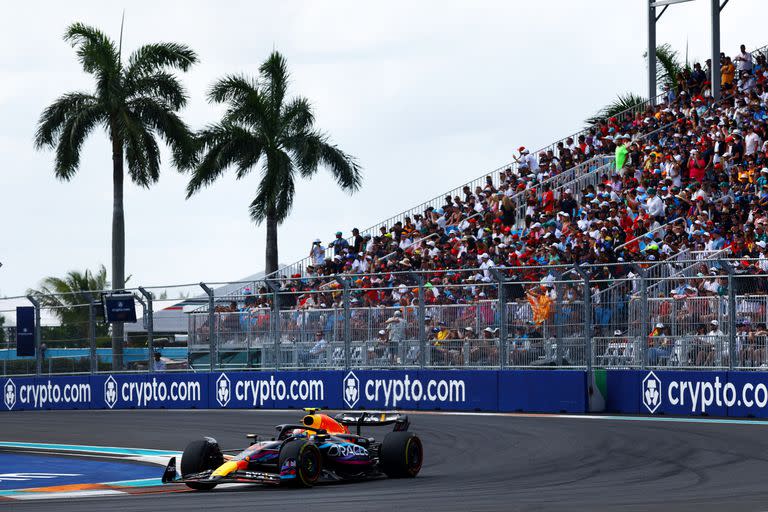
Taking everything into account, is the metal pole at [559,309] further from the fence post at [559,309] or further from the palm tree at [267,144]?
the palm tree at [267,144]

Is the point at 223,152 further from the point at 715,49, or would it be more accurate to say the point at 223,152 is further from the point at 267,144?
the point at 715,49

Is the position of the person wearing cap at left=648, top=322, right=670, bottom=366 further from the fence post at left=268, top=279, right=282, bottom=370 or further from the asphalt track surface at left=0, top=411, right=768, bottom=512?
the fence post at left=268, top=279, right=282, bottom=370

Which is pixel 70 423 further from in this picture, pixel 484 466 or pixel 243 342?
pixel 484 466

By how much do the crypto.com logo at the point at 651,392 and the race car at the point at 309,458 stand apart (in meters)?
8.97

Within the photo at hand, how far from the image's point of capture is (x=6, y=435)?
2292 centimetres

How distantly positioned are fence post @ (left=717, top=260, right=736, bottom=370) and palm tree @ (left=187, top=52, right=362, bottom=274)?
24777 millimetres

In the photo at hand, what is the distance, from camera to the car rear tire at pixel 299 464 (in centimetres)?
1320

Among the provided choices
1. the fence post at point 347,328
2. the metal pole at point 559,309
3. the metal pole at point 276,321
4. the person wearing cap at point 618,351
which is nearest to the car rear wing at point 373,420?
the person wearing cap at point 618,351

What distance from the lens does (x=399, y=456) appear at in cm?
1417

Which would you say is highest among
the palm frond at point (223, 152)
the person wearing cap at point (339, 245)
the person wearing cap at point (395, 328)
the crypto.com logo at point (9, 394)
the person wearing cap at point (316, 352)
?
the palm frond at point (223, 152)

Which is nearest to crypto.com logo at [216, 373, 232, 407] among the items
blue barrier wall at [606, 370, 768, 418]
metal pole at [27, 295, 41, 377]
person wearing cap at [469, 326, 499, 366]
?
metal pole at [27, 295, 41, 377]

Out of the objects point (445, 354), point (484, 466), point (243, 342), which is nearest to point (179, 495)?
point (484, 466)

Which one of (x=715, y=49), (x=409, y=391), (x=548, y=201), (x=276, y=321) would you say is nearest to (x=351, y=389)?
(x=409, y=391)

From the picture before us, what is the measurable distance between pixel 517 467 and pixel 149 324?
15.7 meters
